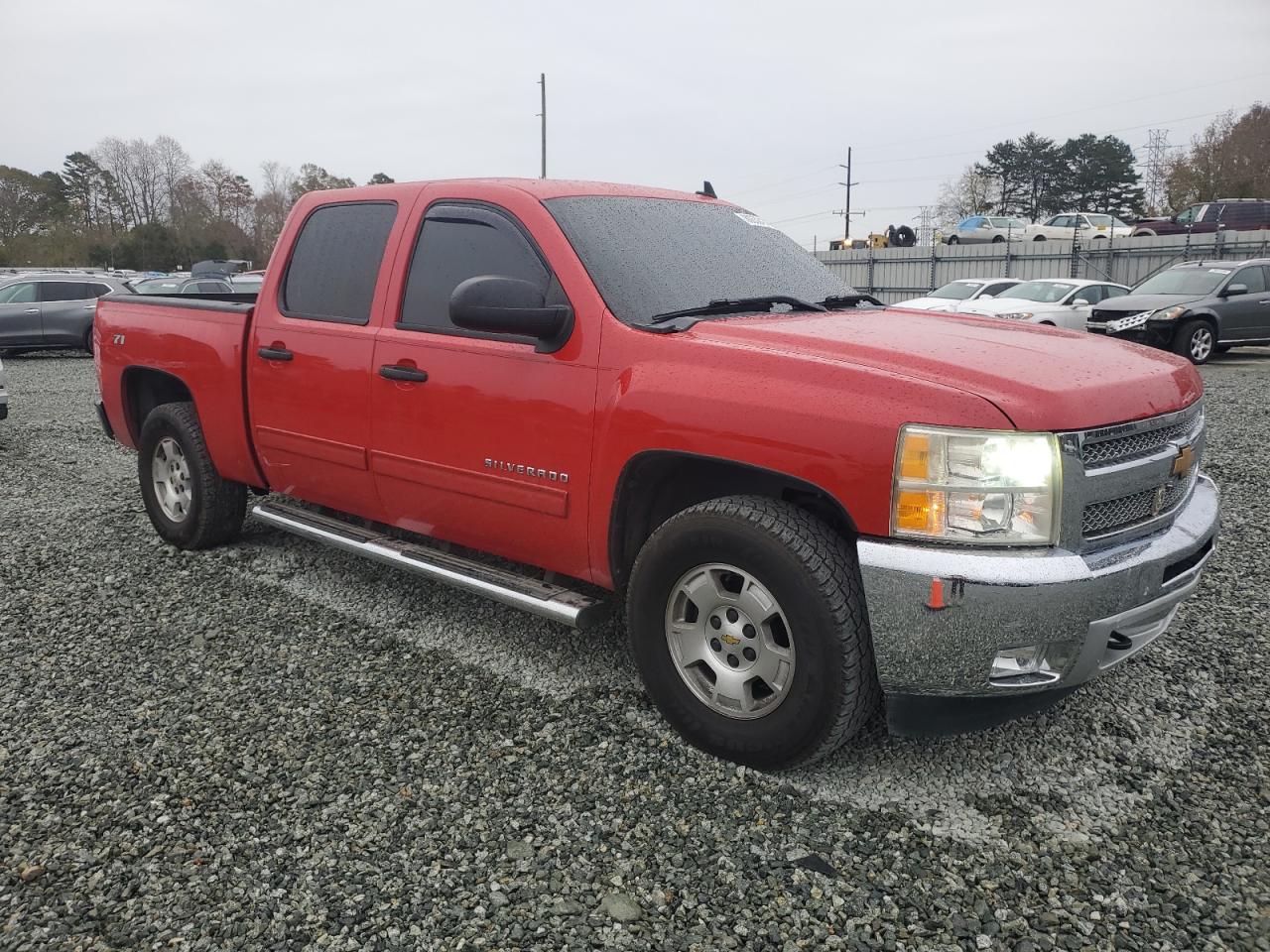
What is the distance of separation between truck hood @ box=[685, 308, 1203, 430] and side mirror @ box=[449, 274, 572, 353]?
0.50m

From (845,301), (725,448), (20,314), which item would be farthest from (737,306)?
(20,314)

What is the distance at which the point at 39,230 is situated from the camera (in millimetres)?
72062

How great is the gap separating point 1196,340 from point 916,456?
600 inches

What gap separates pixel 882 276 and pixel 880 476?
32966 millimetres

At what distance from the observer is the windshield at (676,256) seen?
3438 millimetres

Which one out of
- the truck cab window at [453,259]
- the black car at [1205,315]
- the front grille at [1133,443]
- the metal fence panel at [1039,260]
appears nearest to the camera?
the front grille at [1133,443]

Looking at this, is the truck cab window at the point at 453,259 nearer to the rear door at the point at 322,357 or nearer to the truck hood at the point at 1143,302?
the rear door at the point at 322,357

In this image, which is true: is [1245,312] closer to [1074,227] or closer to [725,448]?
[725,448]

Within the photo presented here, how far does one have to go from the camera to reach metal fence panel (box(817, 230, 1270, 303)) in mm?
25859

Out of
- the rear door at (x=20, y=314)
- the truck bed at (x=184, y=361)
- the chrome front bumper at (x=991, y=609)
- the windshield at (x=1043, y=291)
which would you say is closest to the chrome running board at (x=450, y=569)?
the truck bed at (x=184, y=361)

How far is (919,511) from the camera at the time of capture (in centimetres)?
259

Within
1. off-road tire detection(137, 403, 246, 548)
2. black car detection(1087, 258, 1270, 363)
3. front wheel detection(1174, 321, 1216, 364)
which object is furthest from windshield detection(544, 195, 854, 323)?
front wheel detection(1174, 321, 1216, 364)

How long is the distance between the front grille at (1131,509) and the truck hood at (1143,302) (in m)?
13.9

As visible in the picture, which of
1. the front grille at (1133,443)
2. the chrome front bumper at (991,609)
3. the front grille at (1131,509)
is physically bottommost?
the chrome front bumper at (991,609)
